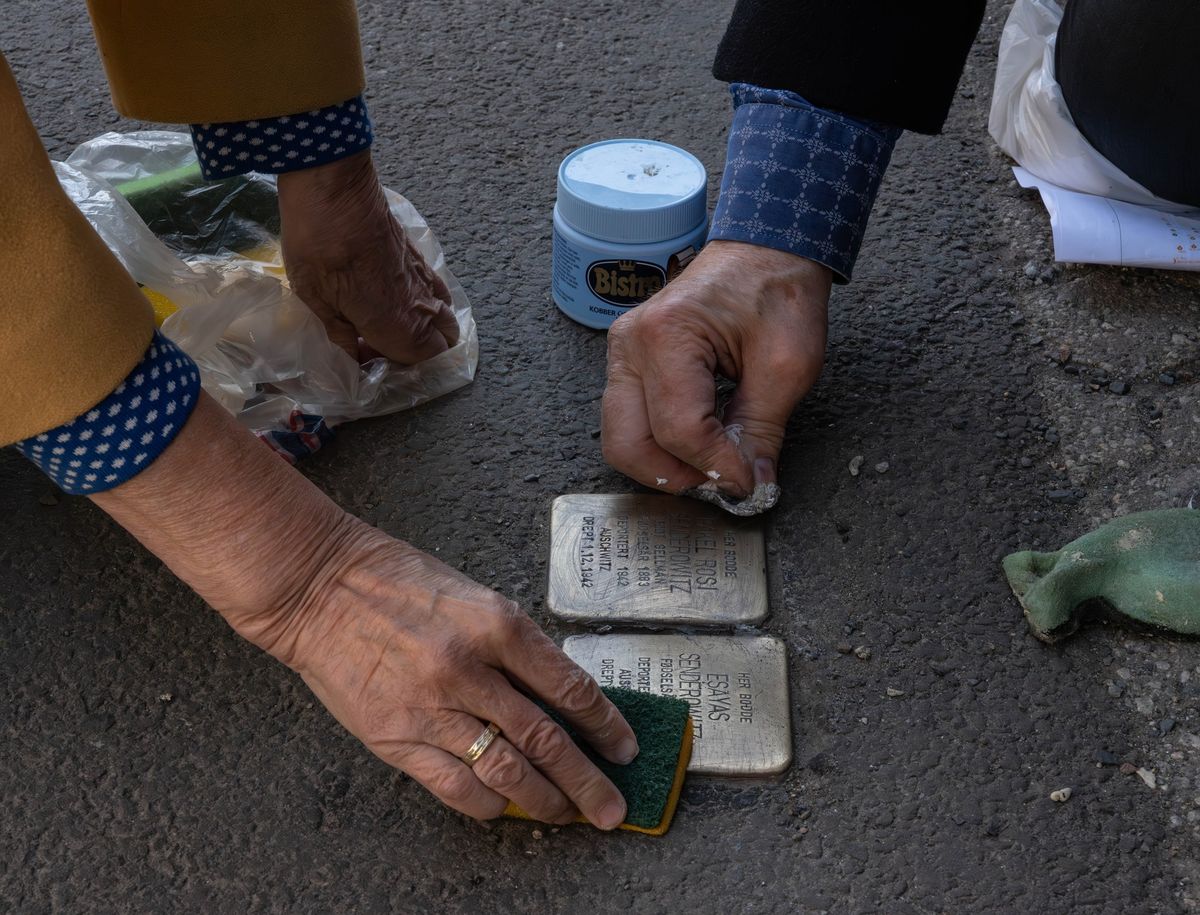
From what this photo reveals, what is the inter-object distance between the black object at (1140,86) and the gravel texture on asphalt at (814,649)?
162mm

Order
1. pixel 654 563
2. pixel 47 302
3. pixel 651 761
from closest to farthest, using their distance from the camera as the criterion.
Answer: pixel 47 302 < pixel 651 761 < pixel 654 563

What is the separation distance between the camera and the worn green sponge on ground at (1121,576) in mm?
1253

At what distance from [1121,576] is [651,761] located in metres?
0.60

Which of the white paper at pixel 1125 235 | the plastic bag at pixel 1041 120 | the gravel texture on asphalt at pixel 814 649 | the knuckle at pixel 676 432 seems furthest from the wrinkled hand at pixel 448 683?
the plastic bag at pixel 1041 120

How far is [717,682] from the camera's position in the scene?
4.03 ft

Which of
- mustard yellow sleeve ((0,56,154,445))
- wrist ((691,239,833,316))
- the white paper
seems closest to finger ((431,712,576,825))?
mustard yellow sleeve ((0,56,154,445))

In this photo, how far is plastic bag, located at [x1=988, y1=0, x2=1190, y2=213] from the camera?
5.90ft

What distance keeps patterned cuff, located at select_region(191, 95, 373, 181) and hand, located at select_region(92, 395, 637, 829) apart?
53 cm

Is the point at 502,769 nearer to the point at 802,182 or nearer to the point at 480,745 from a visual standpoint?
the point at 480,745

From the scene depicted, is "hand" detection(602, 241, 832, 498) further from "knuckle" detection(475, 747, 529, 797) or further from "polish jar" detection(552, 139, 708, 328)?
"knuckle" detection(475, 747, 529, 797)

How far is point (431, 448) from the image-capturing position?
5.01ft

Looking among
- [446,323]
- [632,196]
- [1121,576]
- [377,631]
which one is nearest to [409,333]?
[446,323]

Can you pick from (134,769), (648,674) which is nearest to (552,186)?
(648,674)

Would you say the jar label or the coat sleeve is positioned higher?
the coat sleeve
